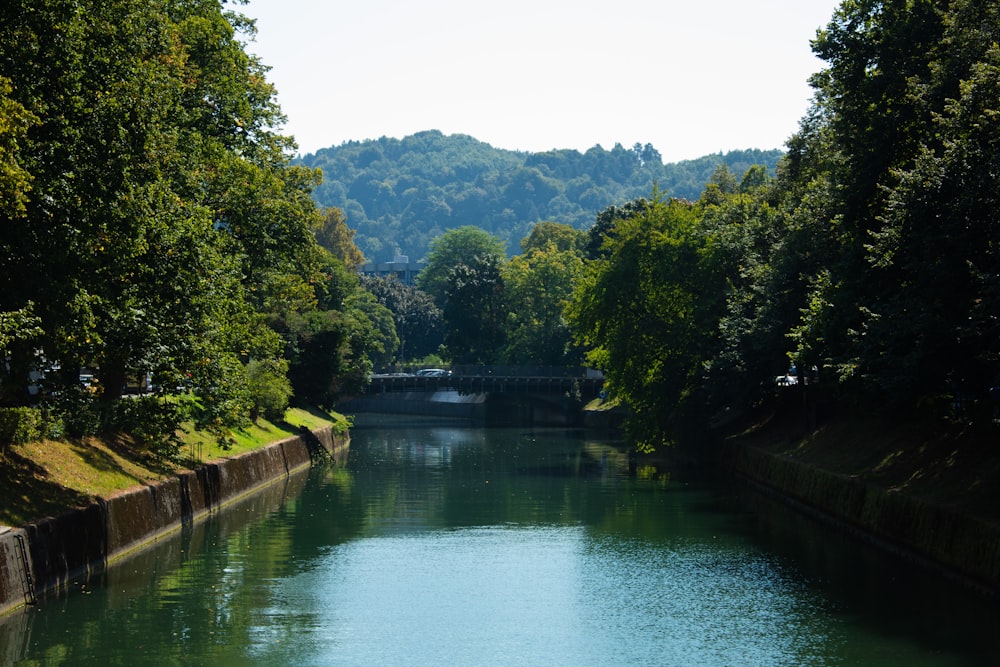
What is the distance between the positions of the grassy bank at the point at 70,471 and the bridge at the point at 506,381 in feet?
228

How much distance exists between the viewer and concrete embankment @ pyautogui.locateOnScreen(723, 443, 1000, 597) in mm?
29672

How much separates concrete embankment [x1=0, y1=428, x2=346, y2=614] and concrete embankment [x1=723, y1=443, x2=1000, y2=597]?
21962mm

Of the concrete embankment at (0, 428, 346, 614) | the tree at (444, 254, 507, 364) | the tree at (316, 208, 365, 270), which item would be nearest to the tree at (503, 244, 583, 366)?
the tree at (444, 254, 507, 364)

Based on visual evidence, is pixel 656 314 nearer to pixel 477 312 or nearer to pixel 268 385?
pixel 268 385

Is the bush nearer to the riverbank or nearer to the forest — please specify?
the forest

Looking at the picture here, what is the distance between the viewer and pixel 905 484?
37.5 metres

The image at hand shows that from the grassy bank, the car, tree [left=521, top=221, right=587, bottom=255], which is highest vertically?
tree [left=521, top=221, right=587, bottom=255]

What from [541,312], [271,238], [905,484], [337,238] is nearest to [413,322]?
[337,238]

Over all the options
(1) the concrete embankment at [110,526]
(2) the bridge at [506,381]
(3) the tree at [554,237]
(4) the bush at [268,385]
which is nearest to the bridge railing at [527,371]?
(2) the bridge at [506,381]

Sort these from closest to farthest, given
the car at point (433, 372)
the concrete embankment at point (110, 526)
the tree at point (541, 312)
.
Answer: the concrete embankment at point (110, 526) → the tree at point (541, 312) → the car at point (433, 372)

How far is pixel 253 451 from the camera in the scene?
5578 centimetres

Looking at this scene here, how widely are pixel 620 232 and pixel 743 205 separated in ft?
24.1

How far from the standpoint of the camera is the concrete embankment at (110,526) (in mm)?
27203

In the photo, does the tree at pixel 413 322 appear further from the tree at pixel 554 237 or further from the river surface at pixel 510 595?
the river surface at pixel 510 595
